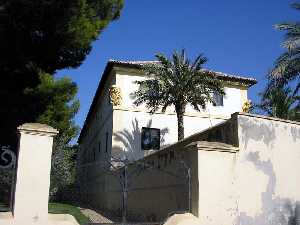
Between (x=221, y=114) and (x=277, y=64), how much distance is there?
1359 cm

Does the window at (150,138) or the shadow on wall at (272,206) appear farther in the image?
the window at (150,138)

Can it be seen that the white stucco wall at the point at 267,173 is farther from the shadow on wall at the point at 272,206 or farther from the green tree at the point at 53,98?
the green tree at the point at 53,98

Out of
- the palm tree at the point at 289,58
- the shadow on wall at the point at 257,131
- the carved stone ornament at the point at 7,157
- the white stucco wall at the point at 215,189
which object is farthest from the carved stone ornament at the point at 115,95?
the carved stone ornament at the point at 7,157

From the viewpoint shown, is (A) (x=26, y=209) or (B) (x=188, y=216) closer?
(A) (x=26, y=209)

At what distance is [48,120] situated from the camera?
15.6 meters

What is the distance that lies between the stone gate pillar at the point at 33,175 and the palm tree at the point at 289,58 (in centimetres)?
1037

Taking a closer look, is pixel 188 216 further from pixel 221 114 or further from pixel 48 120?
pixel 221 114

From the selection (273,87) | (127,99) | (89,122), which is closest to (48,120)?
(273,87)

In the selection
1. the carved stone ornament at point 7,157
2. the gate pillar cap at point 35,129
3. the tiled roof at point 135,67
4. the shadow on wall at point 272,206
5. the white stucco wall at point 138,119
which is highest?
the tiled roof at point 135,67

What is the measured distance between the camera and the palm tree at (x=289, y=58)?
15.0 meters

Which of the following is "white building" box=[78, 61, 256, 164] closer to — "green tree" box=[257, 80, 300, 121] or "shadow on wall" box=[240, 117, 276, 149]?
"green tree" box=[257, 80, 300, 121]

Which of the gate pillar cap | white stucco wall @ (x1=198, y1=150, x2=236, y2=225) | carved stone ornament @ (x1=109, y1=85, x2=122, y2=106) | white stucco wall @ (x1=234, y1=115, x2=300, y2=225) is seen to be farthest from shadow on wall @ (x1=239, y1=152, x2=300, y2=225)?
carved stone ornament @ (x1=109, y1=85, x2=122, y2=106)

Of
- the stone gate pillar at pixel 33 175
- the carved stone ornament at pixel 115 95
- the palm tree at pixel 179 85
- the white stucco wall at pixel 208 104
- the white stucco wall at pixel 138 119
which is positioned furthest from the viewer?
the white stucco wall at pixel 208 104

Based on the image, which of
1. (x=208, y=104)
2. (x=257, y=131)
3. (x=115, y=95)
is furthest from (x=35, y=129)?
(x=208, y=104)
